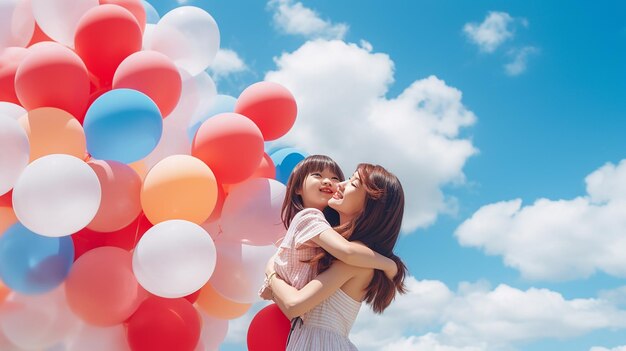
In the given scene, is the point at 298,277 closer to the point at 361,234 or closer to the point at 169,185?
the point at 361,234

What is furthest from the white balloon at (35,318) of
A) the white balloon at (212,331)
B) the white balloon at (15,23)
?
the white balloon at (15,23)

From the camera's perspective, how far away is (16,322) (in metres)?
3.73

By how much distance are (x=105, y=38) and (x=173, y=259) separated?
69.6 inches

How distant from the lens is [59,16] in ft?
14.9

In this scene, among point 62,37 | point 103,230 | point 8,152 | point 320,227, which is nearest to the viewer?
point 320,227

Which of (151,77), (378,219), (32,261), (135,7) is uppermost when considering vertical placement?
(135,7)

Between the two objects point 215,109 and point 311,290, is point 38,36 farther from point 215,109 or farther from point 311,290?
point 311,290

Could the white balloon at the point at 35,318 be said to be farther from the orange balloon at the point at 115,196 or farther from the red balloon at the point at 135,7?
the red balloon at the point at 135,7

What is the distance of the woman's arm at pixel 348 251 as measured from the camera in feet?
9.26

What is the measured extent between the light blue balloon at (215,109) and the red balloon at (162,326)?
4.40 feet

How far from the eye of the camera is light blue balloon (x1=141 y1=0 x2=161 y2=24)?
548cm

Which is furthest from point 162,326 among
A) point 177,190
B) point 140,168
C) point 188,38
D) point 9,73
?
point 188,38

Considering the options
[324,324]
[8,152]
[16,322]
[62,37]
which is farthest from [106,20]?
[324,324]

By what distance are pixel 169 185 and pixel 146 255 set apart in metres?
0.48
